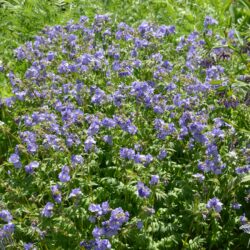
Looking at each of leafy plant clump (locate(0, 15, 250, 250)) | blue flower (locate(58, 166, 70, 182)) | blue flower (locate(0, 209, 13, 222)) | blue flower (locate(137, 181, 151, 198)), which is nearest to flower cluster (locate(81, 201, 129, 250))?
leafy plant clump (locate(0, 15, 250, 250))

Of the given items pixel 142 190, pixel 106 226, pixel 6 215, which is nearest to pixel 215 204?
pixel 142 190

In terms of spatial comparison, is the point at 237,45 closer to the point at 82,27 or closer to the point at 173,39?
the point at 173,39

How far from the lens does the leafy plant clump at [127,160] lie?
3.37 meters

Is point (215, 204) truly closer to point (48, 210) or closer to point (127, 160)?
point (127, 160)

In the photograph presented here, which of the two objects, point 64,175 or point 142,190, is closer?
point 142,190

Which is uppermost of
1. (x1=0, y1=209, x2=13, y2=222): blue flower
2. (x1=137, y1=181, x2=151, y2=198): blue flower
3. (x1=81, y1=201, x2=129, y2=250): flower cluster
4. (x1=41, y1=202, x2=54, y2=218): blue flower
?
(x1=137, y1=181, x2=151, y2=198): blue flower

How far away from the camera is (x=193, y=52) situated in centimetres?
475

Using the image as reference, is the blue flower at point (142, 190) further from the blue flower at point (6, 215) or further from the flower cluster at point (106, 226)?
the blue flower at point (6, 215)

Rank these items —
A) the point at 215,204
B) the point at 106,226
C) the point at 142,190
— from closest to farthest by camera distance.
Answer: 1. the point at 106,226
2. the point at 142,190
3. the point at 215,204

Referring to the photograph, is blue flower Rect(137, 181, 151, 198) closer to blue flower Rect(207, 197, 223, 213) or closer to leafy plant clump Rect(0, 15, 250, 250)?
leafy plant clump Rect(0, 15, 250, 250)

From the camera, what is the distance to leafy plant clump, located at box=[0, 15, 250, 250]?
133 inches

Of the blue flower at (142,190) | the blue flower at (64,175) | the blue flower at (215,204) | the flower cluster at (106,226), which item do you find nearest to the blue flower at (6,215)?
the blue flower at (64,175)

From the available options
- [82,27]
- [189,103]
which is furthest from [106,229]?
[82,27]

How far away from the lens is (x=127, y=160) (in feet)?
12.2
